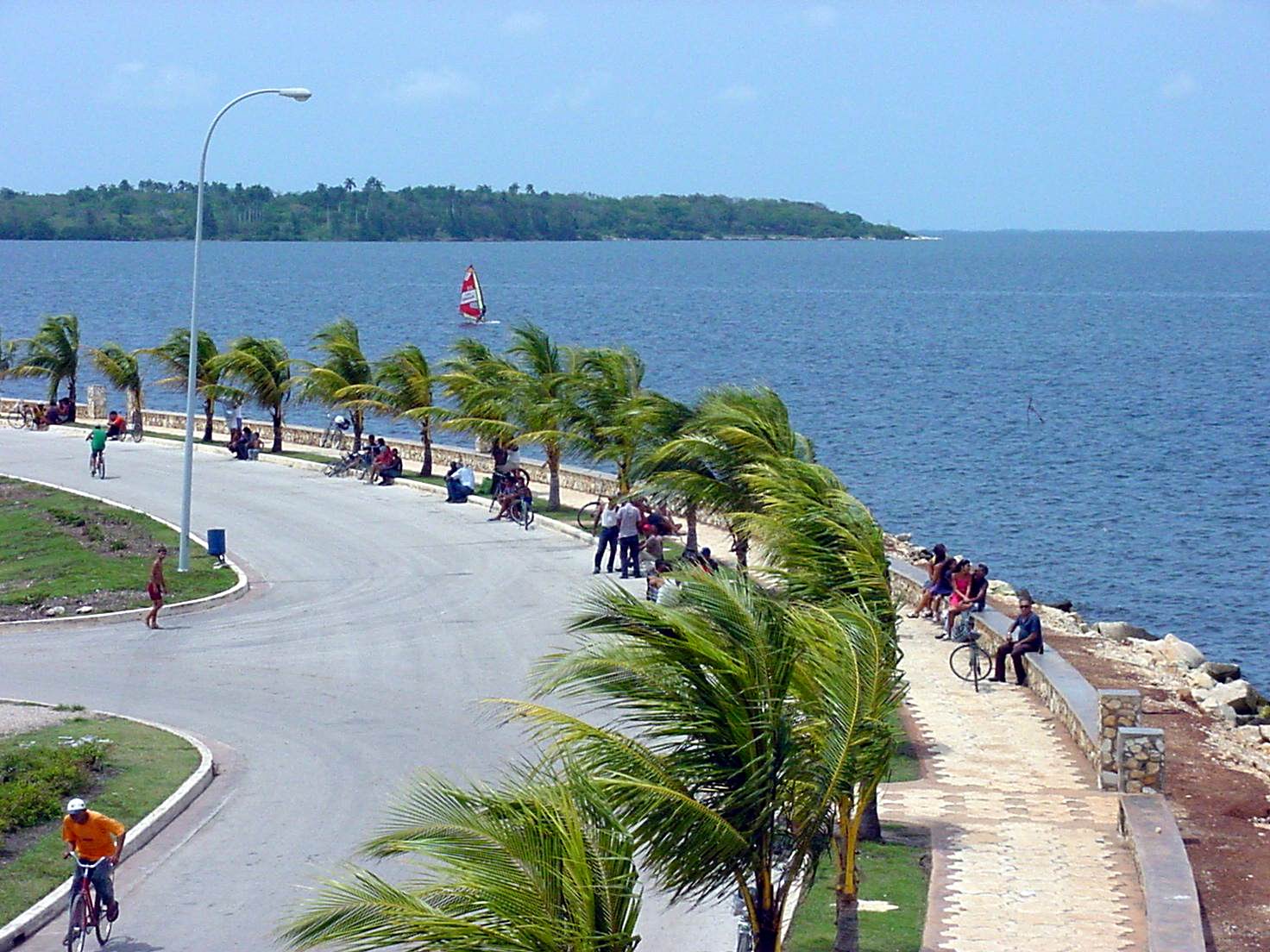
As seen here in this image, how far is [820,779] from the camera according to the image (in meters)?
9.64

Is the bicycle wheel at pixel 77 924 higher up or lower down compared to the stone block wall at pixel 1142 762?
lower down

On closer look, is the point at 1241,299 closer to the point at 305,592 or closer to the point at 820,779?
the point at 305,592

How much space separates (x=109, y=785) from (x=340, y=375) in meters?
24.9

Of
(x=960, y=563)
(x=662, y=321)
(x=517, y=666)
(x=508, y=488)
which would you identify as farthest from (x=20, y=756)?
(x=662, y=321)

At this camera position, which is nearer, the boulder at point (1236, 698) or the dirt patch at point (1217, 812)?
the dirt patch at point (1217, 812)

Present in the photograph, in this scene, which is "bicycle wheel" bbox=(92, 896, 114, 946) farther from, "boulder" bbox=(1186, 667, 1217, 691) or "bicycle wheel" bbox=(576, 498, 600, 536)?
"bicycle wheel" bbox=(576, 498, 600, 536)

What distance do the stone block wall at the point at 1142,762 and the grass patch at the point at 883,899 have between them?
2.27m

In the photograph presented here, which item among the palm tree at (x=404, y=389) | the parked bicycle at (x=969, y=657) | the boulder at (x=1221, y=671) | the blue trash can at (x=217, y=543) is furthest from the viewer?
the palm tree at (x=404, y=389)

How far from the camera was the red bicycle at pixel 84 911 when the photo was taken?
11.8 m

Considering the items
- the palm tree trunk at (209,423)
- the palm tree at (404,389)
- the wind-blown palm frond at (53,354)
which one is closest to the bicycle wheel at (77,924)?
the palm tree at (404,389)

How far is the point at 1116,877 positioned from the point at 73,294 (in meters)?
147

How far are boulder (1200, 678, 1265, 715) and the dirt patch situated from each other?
1013 mm

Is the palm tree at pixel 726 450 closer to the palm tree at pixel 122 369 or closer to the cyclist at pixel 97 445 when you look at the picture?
the cyclist at pixel 97 445

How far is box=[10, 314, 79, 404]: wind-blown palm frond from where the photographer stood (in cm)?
4772
